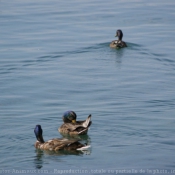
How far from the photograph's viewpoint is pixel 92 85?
26.9 metres

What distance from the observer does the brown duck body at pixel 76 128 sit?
21.1 meters

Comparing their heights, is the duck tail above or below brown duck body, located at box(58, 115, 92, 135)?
above

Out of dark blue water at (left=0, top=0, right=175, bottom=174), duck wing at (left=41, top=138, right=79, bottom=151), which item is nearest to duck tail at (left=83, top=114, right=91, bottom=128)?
dark blue water at (left=0, top=0, right=175, bottom=174)

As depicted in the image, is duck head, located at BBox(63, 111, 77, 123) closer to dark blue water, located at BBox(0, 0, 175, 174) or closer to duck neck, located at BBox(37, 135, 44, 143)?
dark blue water, located at BBox(0, 0, 175, 174)

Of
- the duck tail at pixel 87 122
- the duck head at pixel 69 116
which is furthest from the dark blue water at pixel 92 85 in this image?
the duck head at pixel 69 116

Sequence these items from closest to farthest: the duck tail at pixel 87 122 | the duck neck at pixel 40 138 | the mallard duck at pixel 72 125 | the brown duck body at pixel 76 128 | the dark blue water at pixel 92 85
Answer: the dark blue water at pixel 92 85, the duck neck at pixel 40 138, the duck tail at pixel 87 122, the brown duck body at pixel 76 128, the mallard duck at pixel 72 125

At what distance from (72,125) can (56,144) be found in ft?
6.07

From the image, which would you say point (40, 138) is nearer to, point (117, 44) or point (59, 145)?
point (59, 145)

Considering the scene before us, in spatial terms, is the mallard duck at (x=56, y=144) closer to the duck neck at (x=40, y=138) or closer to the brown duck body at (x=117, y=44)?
the duck neck at (x=40, y=138)

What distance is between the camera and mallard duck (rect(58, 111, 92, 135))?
836 inches

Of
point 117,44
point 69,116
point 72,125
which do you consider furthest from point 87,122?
point 117,44

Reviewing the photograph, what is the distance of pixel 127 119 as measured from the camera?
72.9 feet

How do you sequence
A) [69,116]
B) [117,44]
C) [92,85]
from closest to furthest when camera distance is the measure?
1. [69,116]
2. [92,85]
3. [117,44]

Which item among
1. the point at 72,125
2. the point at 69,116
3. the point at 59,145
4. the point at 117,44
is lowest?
the point at 59,145
